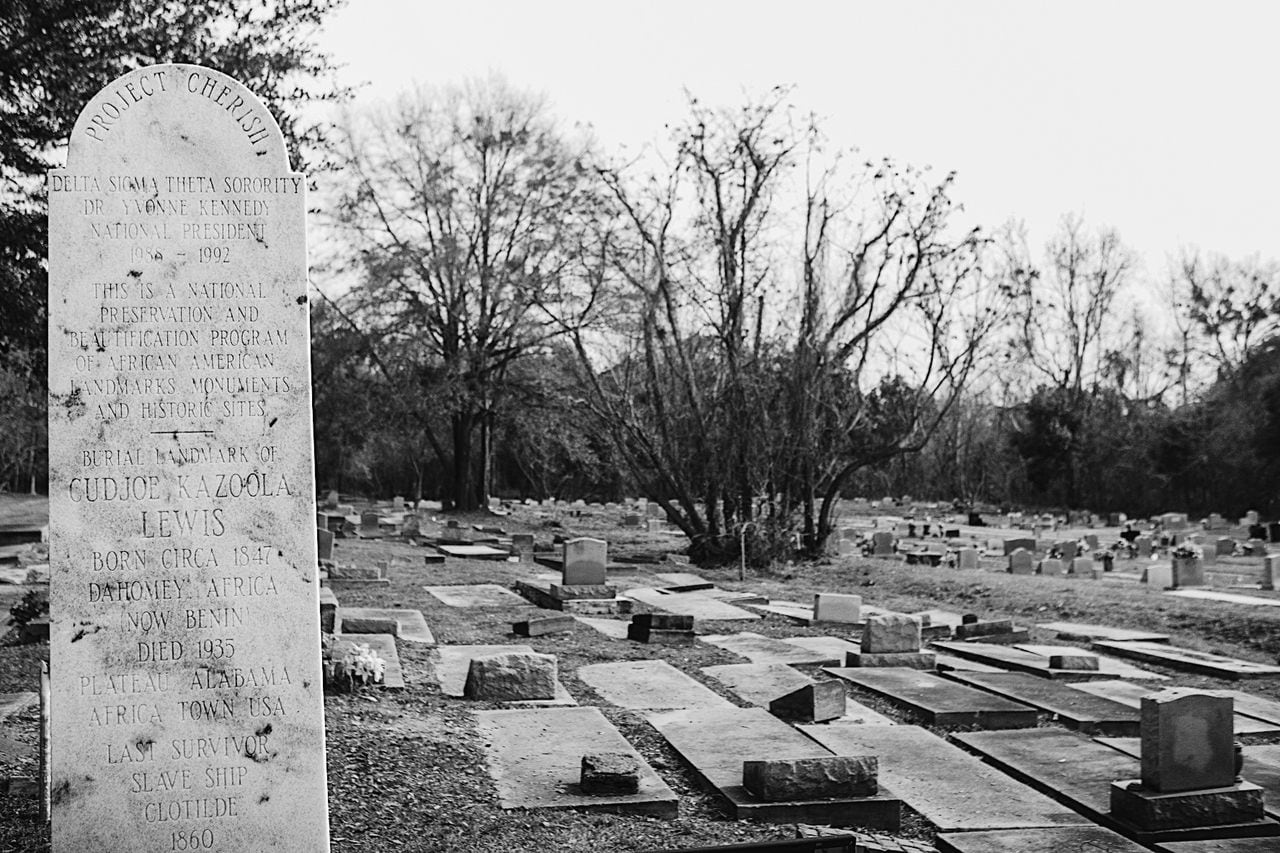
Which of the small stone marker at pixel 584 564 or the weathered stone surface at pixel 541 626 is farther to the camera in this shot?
the small stone marker at pixel 584 564

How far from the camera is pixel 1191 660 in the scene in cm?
1005

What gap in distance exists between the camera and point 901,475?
54000mm

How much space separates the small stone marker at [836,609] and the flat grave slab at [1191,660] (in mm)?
2315

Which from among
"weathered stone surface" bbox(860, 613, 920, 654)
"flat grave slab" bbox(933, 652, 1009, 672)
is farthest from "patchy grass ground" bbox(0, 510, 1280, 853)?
"flat grave slab" bbox(933, 652, 1009, 672)

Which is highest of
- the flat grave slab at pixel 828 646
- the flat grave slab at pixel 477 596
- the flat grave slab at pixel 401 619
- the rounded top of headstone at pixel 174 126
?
the rounded top of headstone at pixel 174 126

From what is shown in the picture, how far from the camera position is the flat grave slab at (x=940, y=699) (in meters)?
7.47

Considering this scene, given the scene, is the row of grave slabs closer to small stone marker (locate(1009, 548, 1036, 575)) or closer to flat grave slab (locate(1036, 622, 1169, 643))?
flat grave slab (locate(1036, 622, 1169, 643))

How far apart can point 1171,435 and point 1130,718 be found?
121 ft

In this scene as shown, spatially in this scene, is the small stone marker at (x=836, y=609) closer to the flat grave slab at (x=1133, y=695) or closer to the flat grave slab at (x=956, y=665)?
the flat grave slab at (x=956, y=665)

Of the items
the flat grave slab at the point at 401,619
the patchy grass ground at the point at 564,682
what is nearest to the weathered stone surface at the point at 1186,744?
the patchy grass ground at the point at 564,682

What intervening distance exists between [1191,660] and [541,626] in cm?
557

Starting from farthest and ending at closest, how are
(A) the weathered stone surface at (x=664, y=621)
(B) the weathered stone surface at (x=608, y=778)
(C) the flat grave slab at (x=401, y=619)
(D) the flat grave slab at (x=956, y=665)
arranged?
1. (A) the weathered stone surface at (x=664, y=621)
2. (C) the flat grave slab at (x=401, y=619)
3. (D) the flat grave slab at (x=956, y=665)
4. (B) the weathered stone surface at (x=608, y=778)

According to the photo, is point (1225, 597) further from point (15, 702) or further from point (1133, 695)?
point (15, 702)

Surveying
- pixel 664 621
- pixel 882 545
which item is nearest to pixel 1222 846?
pixel 664 621
